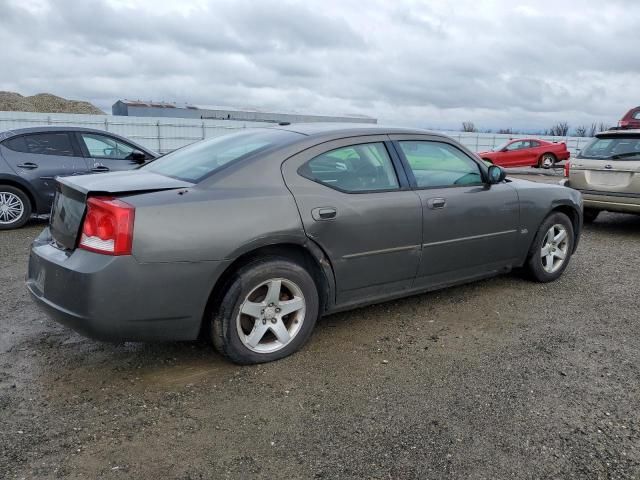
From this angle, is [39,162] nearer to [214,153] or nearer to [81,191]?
[214,153]

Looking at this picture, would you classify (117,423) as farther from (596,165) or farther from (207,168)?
(596,165)

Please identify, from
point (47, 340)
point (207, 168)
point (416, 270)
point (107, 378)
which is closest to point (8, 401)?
point (107, 378)

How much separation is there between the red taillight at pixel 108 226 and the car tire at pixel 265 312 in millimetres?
653

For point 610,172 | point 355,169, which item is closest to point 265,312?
point 355,169

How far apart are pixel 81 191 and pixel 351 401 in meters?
1.92

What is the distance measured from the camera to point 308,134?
371cm

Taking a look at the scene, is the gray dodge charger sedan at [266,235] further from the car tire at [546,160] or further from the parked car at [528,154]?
the car tire at [546,160]

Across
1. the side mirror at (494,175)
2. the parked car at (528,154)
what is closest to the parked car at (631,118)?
the parked car at (528,154)

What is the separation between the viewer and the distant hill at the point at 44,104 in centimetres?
4209

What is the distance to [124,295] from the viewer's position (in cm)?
284

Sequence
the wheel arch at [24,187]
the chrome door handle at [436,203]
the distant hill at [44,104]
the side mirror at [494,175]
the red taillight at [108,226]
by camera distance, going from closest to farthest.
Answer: the red taillight at [108,226] < the chrome door handle at [436,203] < the side mirror at [494,175] < the wheel arch at [24,187] < the distant hill at [44,104]

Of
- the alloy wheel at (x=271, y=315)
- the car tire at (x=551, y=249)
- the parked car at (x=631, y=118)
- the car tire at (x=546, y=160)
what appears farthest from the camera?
the car tire at (x=546, y=160)

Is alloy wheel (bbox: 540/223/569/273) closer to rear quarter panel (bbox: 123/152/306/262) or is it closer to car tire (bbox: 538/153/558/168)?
rear quarter panel (bbox: 123/152/306/262)

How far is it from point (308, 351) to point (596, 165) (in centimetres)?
589
